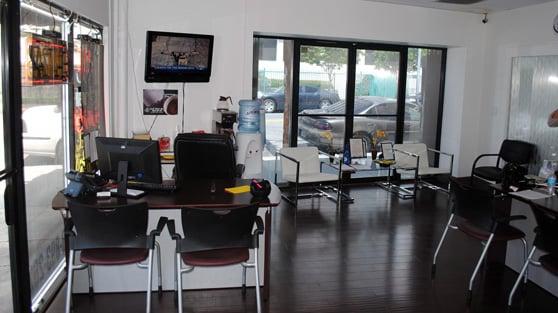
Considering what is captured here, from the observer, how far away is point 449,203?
23.1ft

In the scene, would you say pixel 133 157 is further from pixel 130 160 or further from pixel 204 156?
pixel 204 156

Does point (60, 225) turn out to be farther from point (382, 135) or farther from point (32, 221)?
point (382, 135)

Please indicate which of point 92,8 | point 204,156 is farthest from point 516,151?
point 92,8

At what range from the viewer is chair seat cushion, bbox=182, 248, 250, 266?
3.24m

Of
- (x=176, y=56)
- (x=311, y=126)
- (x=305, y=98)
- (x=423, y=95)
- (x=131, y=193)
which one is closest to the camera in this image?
(x=131, y=193)

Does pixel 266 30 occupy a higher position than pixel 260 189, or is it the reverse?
pixel 266 30

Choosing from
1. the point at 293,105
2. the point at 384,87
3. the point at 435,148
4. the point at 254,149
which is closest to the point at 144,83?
the point at 254,149

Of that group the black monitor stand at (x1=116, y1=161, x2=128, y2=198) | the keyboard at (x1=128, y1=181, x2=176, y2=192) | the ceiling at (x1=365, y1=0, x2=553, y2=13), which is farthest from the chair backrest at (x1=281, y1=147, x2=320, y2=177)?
the black monitor stand at (x1=116, y1=161, x2=128, y2=198)

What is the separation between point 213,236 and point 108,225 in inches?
26.5

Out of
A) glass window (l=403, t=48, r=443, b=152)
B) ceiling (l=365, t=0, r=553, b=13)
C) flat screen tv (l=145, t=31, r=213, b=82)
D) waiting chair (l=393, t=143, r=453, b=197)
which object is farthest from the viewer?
glass window (l=403, t=48, r=443, b=152)

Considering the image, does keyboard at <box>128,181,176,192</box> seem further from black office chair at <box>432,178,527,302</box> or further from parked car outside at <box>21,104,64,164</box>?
black office chair at <box>432,178,527,302</box>

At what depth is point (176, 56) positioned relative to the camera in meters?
6.01

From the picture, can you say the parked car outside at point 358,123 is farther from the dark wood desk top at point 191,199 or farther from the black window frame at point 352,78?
the dark wood desk top at point 191,199

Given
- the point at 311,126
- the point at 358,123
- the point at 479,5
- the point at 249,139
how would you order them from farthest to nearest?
1. the point at 358,123
2. the point at 311,126
3. the point at 479,5
4. the point at 249,139
